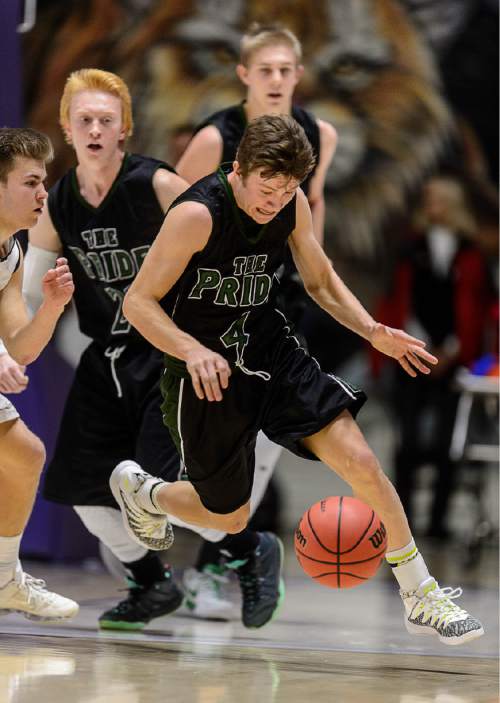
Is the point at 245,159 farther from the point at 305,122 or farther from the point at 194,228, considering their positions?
the point at 305,122

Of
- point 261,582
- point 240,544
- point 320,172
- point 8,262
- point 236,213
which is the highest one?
point 320,172

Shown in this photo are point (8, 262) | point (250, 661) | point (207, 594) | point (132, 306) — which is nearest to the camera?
point (132, 306)

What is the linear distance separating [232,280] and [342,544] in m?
1.01

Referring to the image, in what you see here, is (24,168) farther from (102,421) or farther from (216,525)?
(216,525)

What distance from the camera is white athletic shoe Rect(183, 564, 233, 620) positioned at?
18.6 feet

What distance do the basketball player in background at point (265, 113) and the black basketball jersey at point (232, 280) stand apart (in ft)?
2.87

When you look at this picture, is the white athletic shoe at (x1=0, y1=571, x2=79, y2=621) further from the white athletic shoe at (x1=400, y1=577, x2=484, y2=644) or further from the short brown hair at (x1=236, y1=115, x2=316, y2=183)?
the short brown hair at (x1=236, y1=115, x2=316, y2=183)

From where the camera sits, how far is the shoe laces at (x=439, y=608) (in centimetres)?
432

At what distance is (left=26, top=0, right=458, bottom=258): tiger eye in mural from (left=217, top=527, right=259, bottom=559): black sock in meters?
3.80

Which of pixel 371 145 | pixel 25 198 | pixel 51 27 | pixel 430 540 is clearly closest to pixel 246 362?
pixel 25 198

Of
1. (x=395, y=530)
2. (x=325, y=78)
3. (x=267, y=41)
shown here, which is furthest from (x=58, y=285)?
(x=325, y=78)

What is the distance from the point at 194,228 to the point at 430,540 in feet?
14.0

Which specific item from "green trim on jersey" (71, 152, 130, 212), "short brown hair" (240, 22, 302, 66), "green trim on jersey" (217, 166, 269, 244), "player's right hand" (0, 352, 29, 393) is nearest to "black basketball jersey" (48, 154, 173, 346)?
"green trim on jersey" (71, 152, 130, 212)

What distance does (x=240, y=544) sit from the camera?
5.40 metres
